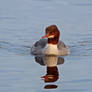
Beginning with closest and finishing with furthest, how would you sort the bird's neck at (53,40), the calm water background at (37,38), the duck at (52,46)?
the calm water background at (37,38) < the duck at (52,46) < the bird's neck at (53,40)

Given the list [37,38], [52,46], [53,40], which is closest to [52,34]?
[53,40]

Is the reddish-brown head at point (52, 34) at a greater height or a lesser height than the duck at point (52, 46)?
greater

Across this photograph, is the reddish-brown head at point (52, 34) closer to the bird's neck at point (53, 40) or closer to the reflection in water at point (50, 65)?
the bird's neck at point (53, 40)

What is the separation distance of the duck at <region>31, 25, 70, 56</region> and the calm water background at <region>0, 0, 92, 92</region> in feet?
Answer: 1.03

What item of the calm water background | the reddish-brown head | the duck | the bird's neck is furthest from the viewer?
the bird's neck

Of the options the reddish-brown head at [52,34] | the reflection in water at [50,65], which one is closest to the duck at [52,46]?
the reddish-brown head at [52,34]

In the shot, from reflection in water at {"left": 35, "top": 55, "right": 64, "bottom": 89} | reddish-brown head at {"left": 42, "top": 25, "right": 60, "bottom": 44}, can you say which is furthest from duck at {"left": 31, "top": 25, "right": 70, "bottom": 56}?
reflection in water at {"left": 35, "top": 55, "right": 64, "bottom": 89}

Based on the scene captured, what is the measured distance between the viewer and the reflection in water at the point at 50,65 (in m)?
16.2

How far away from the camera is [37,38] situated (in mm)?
21984

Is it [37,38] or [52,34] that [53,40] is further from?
[37,38]

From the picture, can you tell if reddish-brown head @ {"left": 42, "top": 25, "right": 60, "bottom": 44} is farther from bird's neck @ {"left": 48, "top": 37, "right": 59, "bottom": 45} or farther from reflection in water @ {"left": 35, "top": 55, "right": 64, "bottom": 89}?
reflection in water @ {"left": 35, "top": 55, "right": 64, "bottom": 89}

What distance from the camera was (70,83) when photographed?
51.1ft

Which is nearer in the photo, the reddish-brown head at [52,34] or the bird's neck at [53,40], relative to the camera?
the reddish-brown head at [52,34]

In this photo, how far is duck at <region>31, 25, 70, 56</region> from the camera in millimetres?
20062
